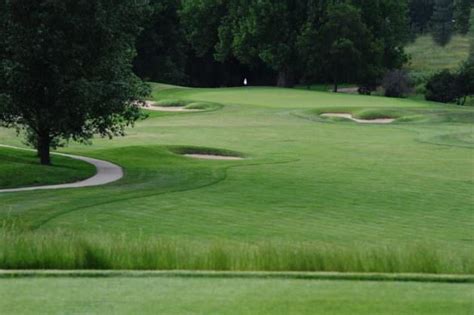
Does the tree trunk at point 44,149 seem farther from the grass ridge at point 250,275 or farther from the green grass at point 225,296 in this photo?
the green grass at point 225,296

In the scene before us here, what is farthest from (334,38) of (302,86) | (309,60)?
(302,86)

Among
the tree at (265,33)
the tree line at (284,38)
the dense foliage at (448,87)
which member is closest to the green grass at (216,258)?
the dense foliage at (448,87)

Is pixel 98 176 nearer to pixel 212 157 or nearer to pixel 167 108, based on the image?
pixel 212 157

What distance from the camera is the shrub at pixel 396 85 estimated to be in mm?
79875

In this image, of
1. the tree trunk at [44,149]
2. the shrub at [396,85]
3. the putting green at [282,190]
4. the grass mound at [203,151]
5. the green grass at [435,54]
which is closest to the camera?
the putting green at [282,190]

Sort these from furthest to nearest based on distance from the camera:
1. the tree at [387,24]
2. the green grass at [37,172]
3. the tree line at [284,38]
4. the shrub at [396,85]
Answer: the tree at [387,24] < the shrub at [396,85] < the tree line at [284,38] < the green grass at [37,172]

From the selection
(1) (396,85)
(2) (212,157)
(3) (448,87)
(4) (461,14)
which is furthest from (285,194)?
(4) (461,14)

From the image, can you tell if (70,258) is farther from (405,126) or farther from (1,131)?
(405,126)

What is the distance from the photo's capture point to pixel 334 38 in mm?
79812

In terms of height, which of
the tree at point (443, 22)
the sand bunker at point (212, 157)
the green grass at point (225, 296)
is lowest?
the sand bunker at point (212, 157)

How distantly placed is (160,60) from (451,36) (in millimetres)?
43579

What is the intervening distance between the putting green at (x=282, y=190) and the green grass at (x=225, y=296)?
6.39 meters

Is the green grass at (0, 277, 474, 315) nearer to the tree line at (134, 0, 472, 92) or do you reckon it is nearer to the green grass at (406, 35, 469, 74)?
the tree line at (134, 0, 472, 92)

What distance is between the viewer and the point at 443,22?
112875 millimetres
